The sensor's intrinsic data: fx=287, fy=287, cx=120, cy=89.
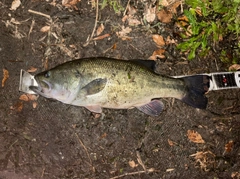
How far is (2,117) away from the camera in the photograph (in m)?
4.42

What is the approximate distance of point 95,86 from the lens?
12.8 feet

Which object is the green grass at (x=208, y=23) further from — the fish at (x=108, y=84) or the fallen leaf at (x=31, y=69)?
the fallen leaf at (x=31, y=69)

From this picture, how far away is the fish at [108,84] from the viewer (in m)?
3.89

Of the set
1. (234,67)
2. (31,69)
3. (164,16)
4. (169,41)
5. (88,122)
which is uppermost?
(164,16)

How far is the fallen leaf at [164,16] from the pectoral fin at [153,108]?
54.1 inches

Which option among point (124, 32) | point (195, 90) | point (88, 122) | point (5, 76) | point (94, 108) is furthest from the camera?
point (124, 32)

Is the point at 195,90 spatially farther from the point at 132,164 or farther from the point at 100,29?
the point at 100,29

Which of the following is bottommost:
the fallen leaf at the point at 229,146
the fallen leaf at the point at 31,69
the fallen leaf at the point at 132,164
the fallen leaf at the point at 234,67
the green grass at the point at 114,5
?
the fallen leaf at the point at 132,164

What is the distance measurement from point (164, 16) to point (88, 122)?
6.91 feet

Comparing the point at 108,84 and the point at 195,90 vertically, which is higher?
the point at 108,84

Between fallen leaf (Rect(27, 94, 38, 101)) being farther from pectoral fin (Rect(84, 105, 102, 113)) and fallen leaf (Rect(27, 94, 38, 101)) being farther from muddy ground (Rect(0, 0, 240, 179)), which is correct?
pectoral fin (Rect(84, 105, 102, 113))

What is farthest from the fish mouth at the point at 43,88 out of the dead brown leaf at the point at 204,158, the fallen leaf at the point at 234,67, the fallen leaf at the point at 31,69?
the fallen leaf at the point at 234,67

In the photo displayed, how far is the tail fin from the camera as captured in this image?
13.9ft

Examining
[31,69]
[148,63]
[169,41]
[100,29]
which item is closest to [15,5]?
[31,69]
